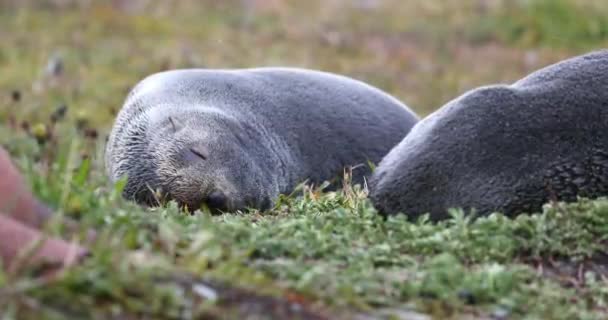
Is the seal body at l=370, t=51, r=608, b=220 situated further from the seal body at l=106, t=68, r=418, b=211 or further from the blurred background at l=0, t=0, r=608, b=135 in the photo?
the blurred background at l=0, t=0, r=608, b=135

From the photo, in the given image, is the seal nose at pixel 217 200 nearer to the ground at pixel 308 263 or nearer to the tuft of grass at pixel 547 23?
the ground at pixel 308 263

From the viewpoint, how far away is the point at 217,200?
5.73 meters

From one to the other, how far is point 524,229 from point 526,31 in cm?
1087

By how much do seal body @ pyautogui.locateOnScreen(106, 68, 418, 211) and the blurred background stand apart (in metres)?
3.32

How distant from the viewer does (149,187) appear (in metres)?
5.90

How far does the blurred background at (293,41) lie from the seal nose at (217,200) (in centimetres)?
477

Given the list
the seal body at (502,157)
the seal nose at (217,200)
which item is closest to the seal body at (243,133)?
the seal nose at (217,200)

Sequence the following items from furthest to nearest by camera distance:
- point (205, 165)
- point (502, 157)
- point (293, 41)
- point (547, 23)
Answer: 1. point (547, 23)
2. point (293, 41)
3. point (205, 165)
4. point (502, 157)

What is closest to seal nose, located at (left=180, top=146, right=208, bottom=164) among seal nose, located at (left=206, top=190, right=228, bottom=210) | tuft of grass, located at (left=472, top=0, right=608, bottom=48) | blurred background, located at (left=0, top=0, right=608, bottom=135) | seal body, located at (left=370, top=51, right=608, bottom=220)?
seal nose, located at (left=206, top=190, right=228, bottom=210)

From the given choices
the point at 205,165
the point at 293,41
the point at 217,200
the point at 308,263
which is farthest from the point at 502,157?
the point at 293,41

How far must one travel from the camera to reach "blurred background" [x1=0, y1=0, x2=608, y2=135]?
38.4 feet

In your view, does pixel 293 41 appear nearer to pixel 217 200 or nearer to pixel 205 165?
pixel 205 165

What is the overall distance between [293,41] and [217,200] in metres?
8.56


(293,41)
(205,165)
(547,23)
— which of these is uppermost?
(205,165)
